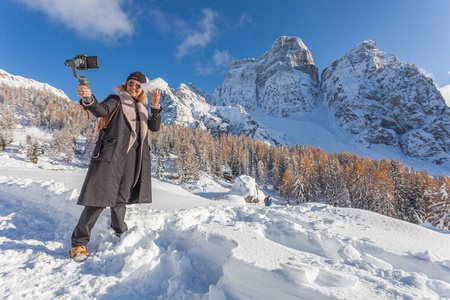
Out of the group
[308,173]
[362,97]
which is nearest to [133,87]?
[308,173]

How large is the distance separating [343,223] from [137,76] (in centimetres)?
405

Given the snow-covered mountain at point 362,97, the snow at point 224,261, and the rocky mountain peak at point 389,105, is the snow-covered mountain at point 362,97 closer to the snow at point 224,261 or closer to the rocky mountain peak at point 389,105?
the rocky mountain peak at point 389,105

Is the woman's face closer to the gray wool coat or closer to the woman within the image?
the woman

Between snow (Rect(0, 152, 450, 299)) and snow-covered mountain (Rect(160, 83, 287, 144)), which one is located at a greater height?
snow-covered mountain (Rect(160, 83, 287, 144))

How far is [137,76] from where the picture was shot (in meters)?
2.74

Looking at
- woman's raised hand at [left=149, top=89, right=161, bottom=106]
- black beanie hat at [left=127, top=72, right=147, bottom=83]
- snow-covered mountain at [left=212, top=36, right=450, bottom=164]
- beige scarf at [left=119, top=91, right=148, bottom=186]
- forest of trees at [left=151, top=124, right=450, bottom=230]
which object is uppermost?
snow-covered mountain at [left=212, top=36, right=450, bottom=164]

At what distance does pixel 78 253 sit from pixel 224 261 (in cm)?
172

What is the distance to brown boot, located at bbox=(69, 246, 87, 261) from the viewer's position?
2051 millimetres

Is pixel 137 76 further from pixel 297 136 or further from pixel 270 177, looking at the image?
pixel 297 136

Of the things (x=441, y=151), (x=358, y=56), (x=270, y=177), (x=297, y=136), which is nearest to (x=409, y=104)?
→ (x=441, y=151)

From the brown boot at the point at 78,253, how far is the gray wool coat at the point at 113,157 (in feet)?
1.80

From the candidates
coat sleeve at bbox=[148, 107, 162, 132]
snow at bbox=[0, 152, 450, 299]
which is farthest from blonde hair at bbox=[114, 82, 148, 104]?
snow at bbox=[0, 152, 450, 299]

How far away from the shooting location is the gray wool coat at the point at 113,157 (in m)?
2.14

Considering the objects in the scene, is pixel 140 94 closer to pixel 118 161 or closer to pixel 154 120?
pixel 154 120
